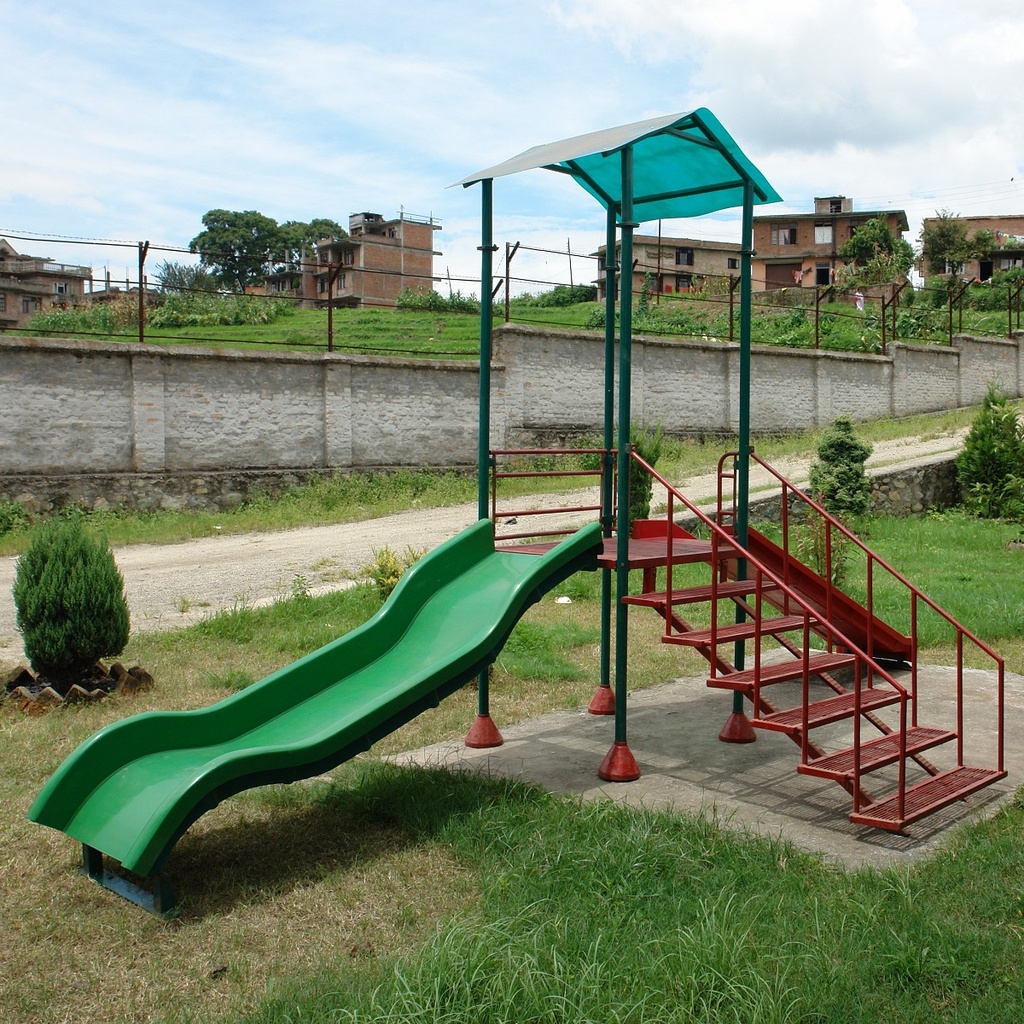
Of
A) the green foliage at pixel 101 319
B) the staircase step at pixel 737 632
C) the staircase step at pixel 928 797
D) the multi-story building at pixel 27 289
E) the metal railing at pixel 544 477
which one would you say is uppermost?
the multi-story building at pixel 27 289

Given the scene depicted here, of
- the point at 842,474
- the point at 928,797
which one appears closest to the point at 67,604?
the point at 928,797

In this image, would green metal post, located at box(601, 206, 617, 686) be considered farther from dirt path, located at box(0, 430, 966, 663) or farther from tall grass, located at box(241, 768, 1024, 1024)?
dirt path, located at box(0, 430, 966, 663)

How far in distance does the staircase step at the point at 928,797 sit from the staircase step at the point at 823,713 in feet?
1.31

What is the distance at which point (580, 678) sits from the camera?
7590 mm

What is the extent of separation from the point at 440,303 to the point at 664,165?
2828 cm

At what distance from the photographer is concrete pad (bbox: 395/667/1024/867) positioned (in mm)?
4609

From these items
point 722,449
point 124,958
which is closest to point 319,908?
point 124,958

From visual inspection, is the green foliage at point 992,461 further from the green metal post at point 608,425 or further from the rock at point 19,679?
the rock at point 19,679

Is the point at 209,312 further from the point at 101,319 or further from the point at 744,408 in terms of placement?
the point at 744,408

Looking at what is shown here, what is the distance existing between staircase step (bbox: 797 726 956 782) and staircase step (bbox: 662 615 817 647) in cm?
64

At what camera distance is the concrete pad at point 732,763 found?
4.61 metres

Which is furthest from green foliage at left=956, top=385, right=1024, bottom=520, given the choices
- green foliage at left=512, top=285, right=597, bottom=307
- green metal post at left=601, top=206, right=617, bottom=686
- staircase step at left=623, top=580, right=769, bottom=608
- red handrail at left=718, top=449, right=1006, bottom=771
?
green foliage at left=512, top=285, right=597, bottom=307

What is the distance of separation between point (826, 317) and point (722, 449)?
12.0 metres

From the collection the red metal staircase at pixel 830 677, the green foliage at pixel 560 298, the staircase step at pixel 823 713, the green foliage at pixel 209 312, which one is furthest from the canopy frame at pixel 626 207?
the green foliage at pixel 560 298
